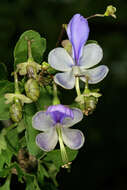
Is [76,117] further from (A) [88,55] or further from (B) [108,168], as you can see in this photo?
(B) [108,168]

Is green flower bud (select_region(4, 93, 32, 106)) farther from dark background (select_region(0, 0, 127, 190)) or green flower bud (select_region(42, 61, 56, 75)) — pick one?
dark background (select_region(0, 0, 127, 190))

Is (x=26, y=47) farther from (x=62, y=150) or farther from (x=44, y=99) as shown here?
(x=62, y=150)

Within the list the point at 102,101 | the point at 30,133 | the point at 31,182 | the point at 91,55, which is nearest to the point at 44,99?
the point at 30,133

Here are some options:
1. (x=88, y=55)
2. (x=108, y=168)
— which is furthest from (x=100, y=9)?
(x=88, y=55)

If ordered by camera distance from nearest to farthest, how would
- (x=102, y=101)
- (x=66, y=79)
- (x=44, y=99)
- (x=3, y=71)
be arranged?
(x=66, y=79) < (x=44, y=99) < (x=3, y=71) < (x=102, y=101)

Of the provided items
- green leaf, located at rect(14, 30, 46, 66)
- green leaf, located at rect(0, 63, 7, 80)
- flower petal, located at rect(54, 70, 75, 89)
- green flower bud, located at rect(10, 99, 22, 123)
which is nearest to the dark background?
green leaf, located at rect(0, 63, 7, 80)

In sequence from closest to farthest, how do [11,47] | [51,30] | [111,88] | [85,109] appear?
[85,109] < [11,47] < [51,30] < [111,88]
